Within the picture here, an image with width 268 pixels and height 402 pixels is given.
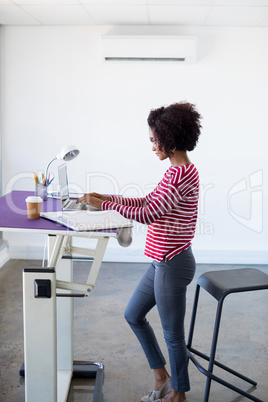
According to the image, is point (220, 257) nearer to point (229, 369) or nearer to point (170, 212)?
A: point (229, 369)

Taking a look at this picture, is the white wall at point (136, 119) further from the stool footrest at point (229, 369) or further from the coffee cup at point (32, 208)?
the coffee cup at point (32, 208)

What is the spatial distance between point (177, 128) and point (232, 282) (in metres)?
0.78

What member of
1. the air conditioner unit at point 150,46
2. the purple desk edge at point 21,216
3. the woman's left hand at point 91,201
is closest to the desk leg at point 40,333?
the purple desk edge at point 21,216

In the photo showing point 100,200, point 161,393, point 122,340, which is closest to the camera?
point 100,200

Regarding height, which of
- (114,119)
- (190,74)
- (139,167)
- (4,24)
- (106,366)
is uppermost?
(4,24)

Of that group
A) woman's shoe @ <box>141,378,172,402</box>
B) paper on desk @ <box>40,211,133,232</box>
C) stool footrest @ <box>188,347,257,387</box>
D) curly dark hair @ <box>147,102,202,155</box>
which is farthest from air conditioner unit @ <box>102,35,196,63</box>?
woman's shoe @ <box>141,378,172,402</box>

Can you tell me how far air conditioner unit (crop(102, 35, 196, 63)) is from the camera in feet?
14.5

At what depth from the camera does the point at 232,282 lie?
86.1 inches

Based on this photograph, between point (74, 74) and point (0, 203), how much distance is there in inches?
107

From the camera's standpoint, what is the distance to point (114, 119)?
4.72m

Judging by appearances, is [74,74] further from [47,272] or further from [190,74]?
[47,272]

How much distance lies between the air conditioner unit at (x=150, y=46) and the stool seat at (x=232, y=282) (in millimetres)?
2755

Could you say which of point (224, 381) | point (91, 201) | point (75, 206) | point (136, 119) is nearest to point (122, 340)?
point (224, 381)

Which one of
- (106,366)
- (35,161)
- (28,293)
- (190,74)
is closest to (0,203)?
(28,293)
